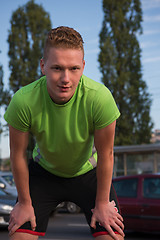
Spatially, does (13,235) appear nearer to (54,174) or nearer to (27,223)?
(27,223)

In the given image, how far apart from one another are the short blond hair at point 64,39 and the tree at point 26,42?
106ft

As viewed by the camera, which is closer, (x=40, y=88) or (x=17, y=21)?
(x=40, y=88)

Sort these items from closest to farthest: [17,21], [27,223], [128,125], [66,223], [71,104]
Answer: [71,104] < [27,223] < [66,223] < [128,125] < [17,21]

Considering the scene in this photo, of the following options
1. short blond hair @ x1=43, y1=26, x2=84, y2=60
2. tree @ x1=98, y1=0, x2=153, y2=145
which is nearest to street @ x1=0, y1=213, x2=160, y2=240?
short blond hair @ x1=43, y1=26, x2=84, y2=60

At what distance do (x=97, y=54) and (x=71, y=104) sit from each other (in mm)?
31459

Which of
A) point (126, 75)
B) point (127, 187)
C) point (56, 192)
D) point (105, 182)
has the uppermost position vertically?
point (126, 75)

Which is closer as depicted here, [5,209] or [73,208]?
[5,209]

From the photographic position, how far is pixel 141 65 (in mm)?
33438

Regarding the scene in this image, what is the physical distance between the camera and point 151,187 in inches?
388

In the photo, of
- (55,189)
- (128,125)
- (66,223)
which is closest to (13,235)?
(55,189)

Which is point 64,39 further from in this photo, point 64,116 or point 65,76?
point 64,116

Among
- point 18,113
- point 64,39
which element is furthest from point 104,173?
point 64,39

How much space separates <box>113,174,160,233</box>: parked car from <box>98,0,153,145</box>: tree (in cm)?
2208

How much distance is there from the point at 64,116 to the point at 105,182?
20.9 inches
